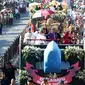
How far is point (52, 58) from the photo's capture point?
1656 cm

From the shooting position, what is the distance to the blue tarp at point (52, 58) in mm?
16531

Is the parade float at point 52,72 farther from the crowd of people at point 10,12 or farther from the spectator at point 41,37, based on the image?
the crowd of people at point 10,12

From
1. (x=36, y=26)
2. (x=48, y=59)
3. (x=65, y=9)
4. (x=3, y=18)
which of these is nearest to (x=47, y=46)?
(x=48, y=59)

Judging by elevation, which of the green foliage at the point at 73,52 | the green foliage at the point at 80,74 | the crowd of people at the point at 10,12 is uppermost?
the green foliage at the point at 73,52

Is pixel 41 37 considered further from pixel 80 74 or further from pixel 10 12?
pixel 10 12

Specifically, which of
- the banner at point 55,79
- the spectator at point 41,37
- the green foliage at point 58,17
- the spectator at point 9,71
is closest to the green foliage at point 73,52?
the banner at point 55,79

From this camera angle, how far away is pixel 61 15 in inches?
997

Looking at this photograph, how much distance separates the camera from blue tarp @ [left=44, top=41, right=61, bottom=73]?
1653cm

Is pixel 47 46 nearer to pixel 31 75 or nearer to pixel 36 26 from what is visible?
pixel 31 75

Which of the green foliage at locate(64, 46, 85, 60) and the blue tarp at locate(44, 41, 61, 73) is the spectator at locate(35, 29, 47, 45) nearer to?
the green foliage at locate(64, 46, 85, 60)

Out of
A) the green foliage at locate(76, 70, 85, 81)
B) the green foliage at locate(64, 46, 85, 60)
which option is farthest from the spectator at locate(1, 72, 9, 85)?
the green foliage at locate(76, 70, 85, 81)

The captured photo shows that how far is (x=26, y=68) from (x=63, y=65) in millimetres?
1208

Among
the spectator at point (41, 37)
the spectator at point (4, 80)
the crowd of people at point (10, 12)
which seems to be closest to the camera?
the spectator at point (4, 80)

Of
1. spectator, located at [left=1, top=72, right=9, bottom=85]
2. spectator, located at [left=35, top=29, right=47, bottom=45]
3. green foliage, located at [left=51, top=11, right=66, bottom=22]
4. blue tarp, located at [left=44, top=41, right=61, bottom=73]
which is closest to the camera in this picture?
blue tarp, located at [left=44, top=41, right=61, bottom=73]
